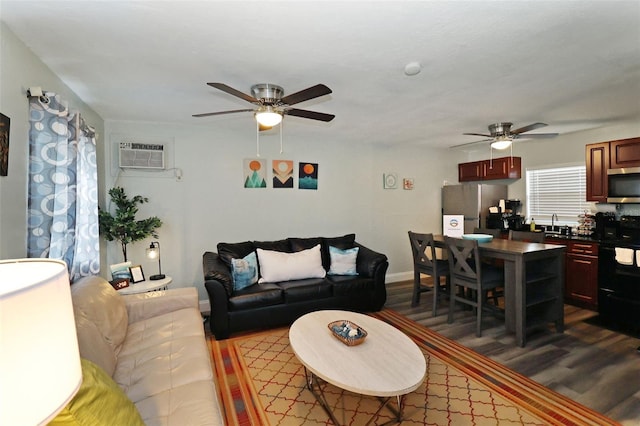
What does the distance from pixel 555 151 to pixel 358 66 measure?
4193mm

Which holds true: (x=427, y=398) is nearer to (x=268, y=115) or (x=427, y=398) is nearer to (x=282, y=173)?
(x=268, y=115)

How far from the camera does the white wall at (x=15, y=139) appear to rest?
1.70 meters

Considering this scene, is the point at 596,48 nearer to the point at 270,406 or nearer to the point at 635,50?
the point at 635,50

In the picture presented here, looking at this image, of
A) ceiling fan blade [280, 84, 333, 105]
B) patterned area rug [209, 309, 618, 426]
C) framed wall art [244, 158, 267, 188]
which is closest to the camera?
patterned area rug [209, 309, 618, 426]

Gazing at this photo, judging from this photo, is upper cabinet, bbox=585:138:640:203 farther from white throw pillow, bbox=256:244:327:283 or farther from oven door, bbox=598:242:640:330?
white throw pillow, bbox=256:244:327:283

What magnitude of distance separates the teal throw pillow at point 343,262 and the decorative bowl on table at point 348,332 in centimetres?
161

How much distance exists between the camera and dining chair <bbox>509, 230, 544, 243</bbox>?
3773mm

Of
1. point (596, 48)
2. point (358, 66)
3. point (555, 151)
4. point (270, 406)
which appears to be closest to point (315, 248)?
point (270, 406)

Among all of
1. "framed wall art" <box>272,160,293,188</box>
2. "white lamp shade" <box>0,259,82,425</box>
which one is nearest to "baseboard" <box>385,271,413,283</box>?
"framed wall art" <box>272,160,293,188</box>

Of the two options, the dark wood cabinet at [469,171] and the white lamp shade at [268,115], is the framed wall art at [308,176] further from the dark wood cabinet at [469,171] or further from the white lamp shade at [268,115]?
the dark wood cabinet at [469,171]

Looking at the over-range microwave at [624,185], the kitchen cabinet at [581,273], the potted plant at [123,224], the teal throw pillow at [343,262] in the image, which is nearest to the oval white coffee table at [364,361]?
the teal throw pillow at [343,262]

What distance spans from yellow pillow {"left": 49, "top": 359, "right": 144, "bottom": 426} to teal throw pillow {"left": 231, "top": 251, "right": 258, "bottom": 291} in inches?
86.7

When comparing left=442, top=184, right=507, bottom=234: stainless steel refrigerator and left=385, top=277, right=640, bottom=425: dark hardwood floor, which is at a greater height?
left=442, top=184, right=507, bottom=234: stainless steel refrigerator

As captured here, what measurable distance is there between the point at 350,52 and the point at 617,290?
389 centimetres
